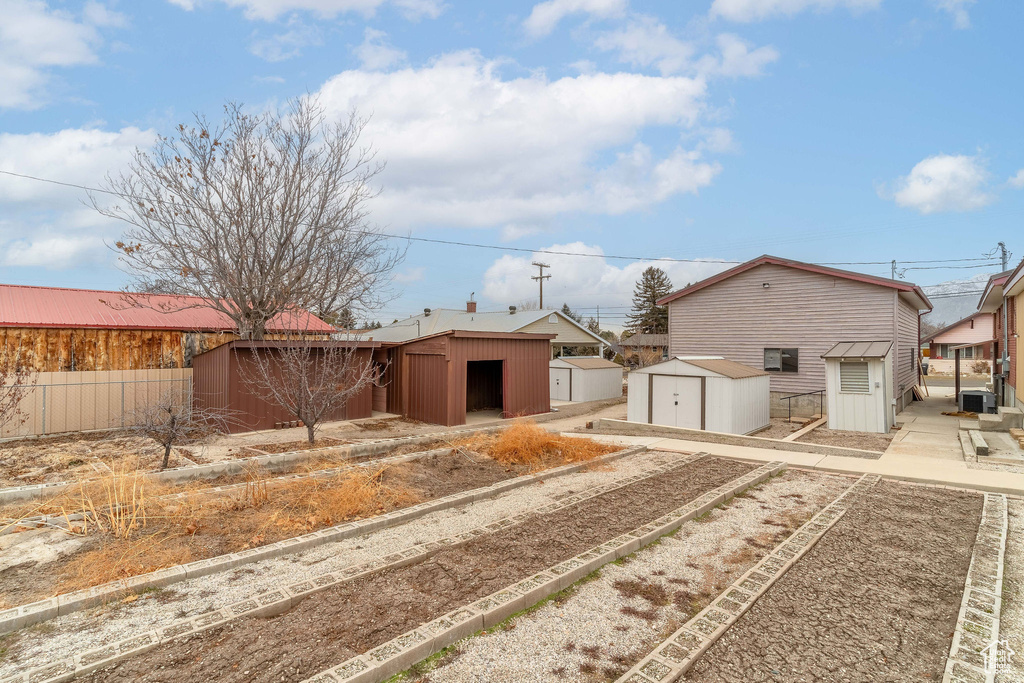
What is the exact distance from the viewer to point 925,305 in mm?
20625

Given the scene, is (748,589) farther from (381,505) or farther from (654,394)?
(654,394)

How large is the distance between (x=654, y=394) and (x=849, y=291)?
785 centimetres

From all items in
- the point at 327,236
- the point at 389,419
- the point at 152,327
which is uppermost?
the point at 327,236

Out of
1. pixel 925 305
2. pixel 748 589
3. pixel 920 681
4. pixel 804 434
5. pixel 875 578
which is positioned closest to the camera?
pixel 920 681

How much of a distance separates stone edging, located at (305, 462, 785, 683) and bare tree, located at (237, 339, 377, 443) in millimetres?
7720

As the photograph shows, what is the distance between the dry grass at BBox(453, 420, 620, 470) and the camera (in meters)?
9.99

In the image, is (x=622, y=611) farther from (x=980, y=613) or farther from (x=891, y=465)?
(x=891, y=465)

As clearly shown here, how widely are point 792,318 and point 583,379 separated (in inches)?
353

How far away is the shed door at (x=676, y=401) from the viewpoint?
14141mm

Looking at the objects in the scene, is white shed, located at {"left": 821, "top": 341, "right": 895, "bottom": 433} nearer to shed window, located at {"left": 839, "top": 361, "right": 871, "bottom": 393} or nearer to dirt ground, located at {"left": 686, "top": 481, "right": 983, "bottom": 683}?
shed window, located at {"left": 839, "top": 361, "right": 871, "bottom": 393}

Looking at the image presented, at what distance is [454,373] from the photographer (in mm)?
16344

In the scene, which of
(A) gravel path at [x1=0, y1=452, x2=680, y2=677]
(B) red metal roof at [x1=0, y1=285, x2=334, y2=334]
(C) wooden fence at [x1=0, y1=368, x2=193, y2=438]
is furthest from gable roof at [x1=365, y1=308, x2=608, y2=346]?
(A) gravel path at [x1=0, y1=452, x2=680, y2=677]

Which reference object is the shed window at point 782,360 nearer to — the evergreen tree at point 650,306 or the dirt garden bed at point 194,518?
the dirt garden bed at point 194,518


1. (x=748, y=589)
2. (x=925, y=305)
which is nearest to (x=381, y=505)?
(x=748, y=589)
